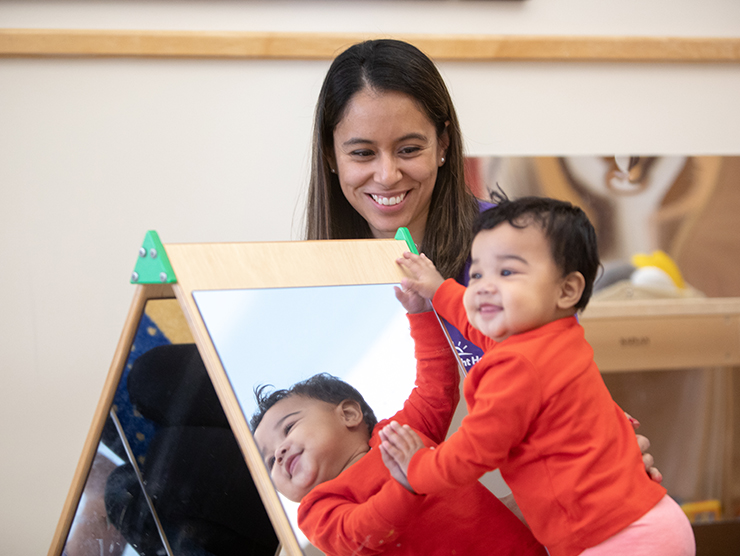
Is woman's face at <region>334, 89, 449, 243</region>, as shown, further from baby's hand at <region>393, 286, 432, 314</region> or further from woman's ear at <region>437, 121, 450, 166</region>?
baby's hand at <region>393, 286, 432, 314</region>

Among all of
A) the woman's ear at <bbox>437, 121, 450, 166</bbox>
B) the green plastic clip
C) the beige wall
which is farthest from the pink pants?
the beige wall

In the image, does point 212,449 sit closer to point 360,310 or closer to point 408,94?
point 360,310

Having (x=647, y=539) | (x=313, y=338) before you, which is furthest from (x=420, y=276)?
(x=647, y=539)

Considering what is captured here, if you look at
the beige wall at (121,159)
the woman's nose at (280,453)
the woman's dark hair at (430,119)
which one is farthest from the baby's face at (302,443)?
the beige wall at (121,159)

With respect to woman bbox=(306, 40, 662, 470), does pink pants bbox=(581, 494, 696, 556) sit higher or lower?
lower

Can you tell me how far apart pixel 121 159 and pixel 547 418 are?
1.34m

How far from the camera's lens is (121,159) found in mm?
1558

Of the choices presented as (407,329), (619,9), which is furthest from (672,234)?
(407,329)

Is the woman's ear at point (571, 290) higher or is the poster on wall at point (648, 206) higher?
the poster on wall at point (648, 206)

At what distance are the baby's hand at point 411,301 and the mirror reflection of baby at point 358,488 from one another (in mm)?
128

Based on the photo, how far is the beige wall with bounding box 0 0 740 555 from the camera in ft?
5.01

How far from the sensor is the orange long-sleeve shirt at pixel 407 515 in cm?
64

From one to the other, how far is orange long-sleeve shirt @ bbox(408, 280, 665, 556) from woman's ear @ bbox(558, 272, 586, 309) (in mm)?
34

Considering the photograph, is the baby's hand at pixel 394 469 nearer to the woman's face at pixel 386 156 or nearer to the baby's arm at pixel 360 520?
the baby's arm at pixel 360 520
